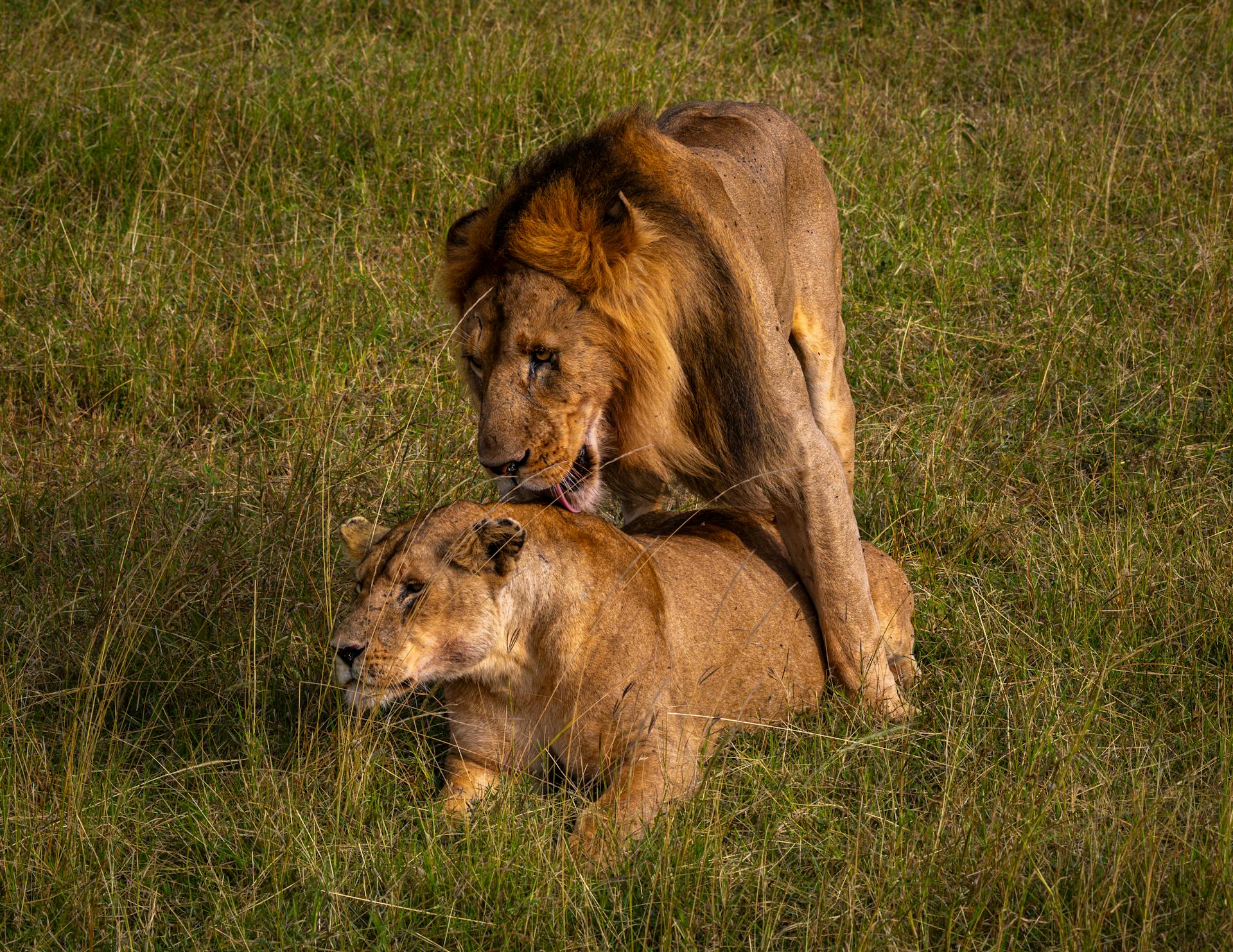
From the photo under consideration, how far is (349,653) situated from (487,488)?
1.42 meters

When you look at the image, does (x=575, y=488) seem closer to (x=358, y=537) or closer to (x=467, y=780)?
(x=358, y=537)

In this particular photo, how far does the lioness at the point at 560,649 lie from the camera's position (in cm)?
294

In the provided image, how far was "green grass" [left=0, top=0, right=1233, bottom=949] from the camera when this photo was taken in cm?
273

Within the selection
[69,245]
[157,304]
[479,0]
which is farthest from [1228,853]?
[479,0]

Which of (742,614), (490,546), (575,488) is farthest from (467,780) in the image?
(742,614)

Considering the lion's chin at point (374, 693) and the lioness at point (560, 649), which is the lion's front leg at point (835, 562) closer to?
the lioness at point (560, 649)

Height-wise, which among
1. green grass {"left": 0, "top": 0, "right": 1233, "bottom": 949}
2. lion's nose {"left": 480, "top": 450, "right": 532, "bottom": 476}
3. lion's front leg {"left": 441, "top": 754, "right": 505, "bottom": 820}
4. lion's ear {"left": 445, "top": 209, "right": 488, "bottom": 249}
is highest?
lion's ear {"left": 445, "top": 209, "right": 488, "bottom": 249}

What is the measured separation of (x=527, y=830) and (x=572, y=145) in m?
1.55

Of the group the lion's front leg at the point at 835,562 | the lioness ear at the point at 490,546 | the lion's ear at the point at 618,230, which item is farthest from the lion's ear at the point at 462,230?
the lion's front leg at the point at 835,562

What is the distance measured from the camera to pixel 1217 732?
10.5ft

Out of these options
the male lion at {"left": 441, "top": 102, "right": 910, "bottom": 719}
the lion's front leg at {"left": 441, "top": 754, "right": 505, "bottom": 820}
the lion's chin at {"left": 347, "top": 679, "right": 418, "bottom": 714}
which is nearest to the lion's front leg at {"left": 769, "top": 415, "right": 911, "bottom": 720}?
the male lion at {"left": 441, "top": 102, "right": 910, "bottom": 719}

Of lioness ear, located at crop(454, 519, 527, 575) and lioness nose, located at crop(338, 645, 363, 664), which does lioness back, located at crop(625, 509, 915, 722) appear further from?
lioness nose, located at crop(338, 645, 363, 664)

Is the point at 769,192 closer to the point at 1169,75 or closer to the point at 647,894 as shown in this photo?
the point at 647,894

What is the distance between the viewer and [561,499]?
3.29 m
